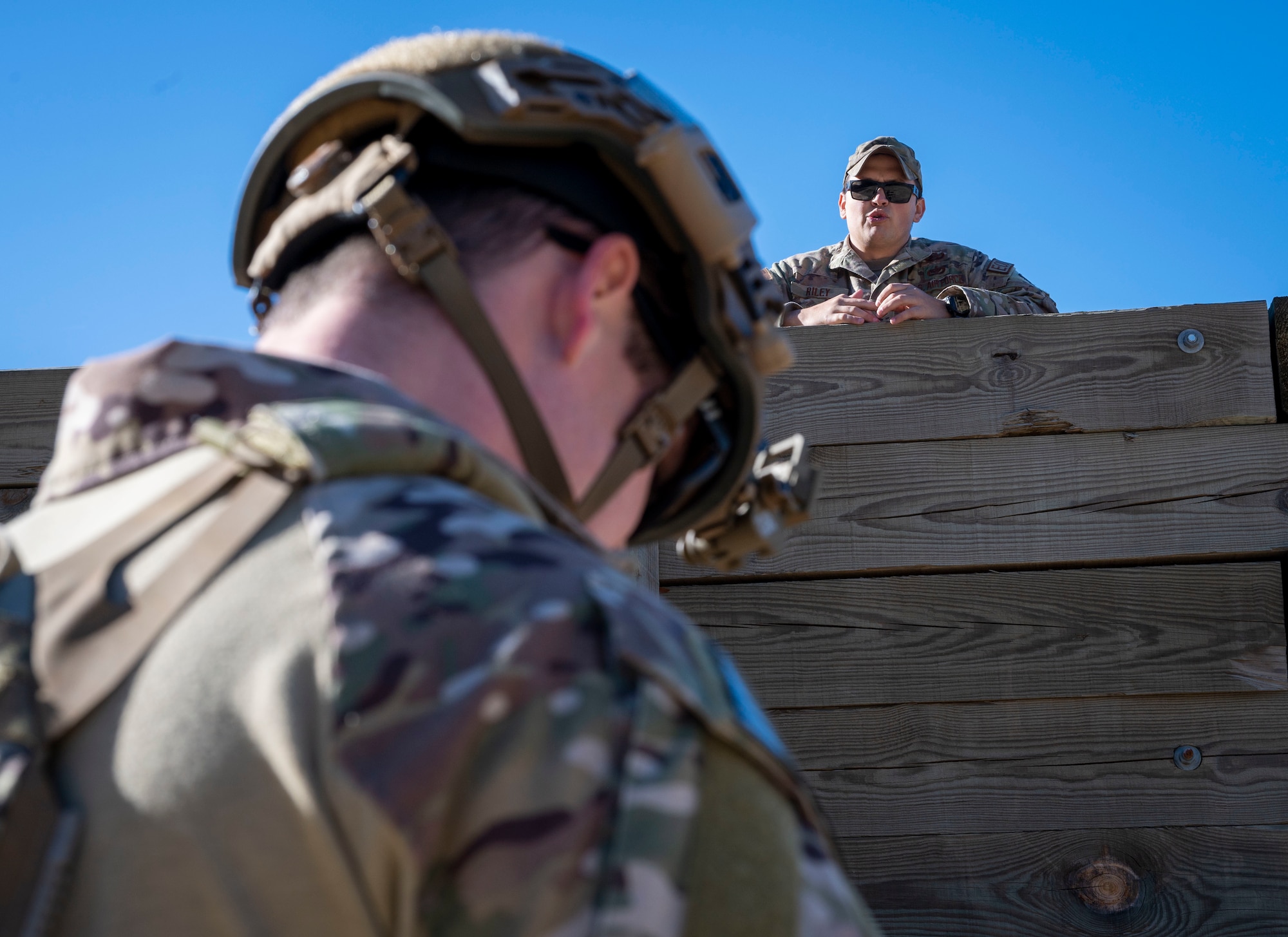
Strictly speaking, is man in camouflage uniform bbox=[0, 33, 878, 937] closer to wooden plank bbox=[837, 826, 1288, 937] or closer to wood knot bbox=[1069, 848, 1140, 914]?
wooden plank bbox=[837, 826, 1288, 937]

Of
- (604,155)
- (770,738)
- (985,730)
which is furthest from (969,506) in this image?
(770,738)

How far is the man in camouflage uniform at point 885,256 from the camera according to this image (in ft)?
15.6

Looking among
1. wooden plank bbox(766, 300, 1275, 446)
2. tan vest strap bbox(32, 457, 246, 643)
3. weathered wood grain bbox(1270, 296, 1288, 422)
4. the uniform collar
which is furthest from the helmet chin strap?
the uniform collar

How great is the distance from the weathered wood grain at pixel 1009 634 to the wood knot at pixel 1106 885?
355 millimetres

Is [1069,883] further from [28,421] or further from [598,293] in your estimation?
[28,421]

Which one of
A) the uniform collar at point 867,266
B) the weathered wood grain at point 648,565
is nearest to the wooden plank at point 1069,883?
the weathered wood grain at point 648,565

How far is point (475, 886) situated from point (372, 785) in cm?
8

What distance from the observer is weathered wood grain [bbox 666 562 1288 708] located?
2797 millimetres

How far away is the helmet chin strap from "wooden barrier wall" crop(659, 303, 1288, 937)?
155 cm

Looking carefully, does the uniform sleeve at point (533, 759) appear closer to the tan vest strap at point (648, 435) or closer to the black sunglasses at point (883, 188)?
the tan vest strap at point (648, 435)

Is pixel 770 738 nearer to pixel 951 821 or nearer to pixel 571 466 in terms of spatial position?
pixel 571 466

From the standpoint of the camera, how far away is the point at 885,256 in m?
4.99

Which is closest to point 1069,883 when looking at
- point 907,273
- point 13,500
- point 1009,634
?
point 1009,634

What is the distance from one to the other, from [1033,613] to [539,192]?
1838 mm
